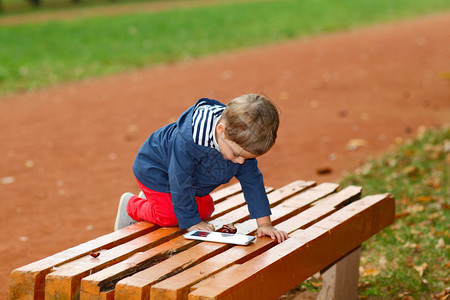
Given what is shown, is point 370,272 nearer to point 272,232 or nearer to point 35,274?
point 272,232

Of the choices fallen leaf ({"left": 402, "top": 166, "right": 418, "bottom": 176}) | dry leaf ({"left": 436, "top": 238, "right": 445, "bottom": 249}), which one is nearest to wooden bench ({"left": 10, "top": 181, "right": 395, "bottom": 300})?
dry leaf ({"left": 436, "top": 238, "right": 445, "bottom": 249})

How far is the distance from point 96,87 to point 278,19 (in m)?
9.29

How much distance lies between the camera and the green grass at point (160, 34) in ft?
39.5

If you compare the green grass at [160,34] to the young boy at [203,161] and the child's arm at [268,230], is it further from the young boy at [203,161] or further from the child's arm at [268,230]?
the child's arm at [268,230]

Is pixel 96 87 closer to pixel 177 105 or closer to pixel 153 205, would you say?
pixel 177 105

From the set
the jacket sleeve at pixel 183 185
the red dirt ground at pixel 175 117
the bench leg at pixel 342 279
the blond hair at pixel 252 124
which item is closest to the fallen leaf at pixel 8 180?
the red dirt ground at pixel 175 117

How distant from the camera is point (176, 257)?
264 cm

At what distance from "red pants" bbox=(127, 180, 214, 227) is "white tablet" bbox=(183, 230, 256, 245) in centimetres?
21

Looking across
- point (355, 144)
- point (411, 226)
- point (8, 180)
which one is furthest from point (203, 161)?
point (355, 144)

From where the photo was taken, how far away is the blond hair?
2.66 metres

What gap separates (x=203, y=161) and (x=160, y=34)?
13.7 m

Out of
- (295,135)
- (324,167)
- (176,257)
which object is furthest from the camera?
(295,135)

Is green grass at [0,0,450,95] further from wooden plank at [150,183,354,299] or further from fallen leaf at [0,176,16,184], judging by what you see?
wooden plank at [150,183,354,299]

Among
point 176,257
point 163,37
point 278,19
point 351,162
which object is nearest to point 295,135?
point 351,162
